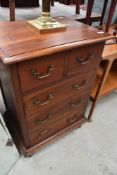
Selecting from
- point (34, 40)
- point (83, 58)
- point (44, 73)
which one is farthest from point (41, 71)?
point (83, 58)

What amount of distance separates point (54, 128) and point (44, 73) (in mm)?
587

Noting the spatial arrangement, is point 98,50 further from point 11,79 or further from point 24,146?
point 24,146

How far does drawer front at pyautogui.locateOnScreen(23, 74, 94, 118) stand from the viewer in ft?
2.62

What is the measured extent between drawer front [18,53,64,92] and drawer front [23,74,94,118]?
0.21 ft

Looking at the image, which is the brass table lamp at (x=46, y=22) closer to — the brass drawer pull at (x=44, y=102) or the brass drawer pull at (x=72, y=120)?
the brass drawer pull at (x=44, y=102)

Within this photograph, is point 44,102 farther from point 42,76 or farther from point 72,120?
point 72,120

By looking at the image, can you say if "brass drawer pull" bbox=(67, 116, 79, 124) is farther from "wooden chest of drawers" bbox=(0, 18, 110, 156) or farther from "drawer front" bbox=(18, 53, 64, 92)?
"drawer front" bbox=(18, 53, 64, 92)

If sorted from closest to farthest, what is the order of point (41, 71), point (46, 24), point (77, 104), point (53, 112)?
point (41, 71) < point (46, 24) < point (53, 112) < point (77, 104)

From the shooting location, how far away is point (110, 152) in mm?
1232

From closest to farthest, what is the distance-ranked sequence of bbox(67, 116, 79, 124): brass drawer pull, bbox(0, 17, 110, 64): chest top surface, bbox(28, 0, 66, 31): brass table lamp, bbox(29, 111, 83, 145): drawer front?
bbox(0, 17, 110, 64): chest top surface, bbox(28, 0, 66, 31): brass table lamp, bbox(29, 111, 83, 145): drawer front, bbox(67, 116, 79, 124): brass drawer pull

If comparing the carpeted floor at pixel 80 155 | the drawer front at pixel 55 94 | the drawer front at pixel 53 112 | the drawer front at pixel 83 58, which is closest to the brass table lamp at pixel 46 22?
the drawer front at pixel 83 58

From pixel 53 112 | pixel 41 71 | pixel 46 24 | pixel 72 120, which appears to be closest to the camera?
pixel 41 71

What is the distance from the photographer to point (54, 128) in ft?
3.82

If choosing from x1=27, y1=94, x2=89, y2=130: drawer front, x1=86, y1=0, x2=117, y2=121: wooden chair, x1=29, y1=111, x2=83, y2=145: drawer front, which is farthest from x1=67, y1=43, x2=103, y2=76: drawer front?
x1=29, y1=111, x2=83, y2=145: drawer front
